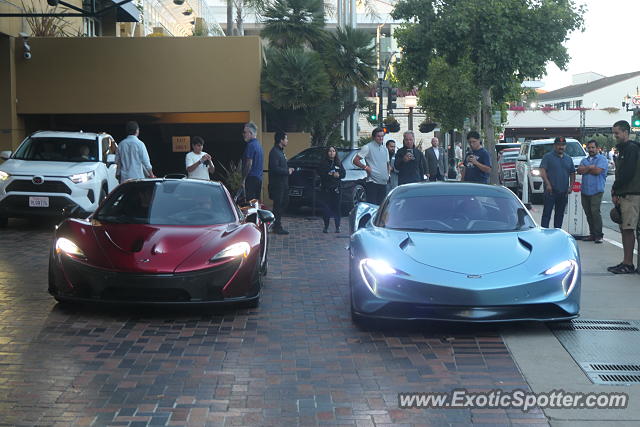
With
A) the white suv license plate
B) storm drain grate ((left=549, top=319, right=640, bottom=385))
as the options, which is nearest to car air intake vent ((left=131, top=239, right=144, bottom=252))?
storm drain grate ((left=549, top=319, right=640, bottom=385))

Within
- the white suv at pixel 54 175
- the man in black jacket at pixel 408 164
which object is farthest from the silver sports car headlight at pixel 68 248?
the man in black jacket at pixel 408 164

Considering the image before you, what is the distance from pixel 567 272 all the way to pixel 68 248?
440 centimetres

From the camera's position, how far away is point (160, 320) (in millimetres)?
7379

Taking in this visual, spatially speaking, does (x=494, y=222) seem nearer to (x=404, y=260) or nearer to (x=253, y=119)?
(x=404, y=260)

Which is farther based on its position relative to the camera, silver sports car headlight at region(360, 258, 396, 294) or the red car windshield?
the red car windshield

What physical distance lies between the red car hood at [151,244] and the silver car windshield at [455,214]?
5.63 ft

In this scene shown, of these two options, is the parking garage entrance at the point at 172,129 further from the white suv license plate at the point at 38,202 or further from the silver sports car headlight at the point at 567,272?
the silver sports car headlight at the point at 567,272

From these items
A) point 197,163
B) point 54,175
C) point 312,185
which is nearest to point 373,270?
point 197,163

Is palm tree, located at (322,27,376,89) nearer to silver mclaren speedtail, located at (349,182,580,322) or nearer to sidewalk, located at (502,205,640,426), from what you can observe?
sidewalk, located at (502,205,640,426)

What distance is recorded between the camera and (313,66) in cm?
2030

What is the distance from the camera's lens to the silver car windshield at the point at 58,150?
1474 cm

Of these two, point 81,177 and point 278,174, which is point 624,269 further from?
point 81,177

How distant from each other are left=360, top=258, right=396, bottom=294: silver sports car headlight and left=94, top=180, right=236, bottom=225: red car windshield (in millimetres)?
1847

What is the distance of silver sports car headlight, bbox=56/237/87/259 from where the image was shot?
289 inches
